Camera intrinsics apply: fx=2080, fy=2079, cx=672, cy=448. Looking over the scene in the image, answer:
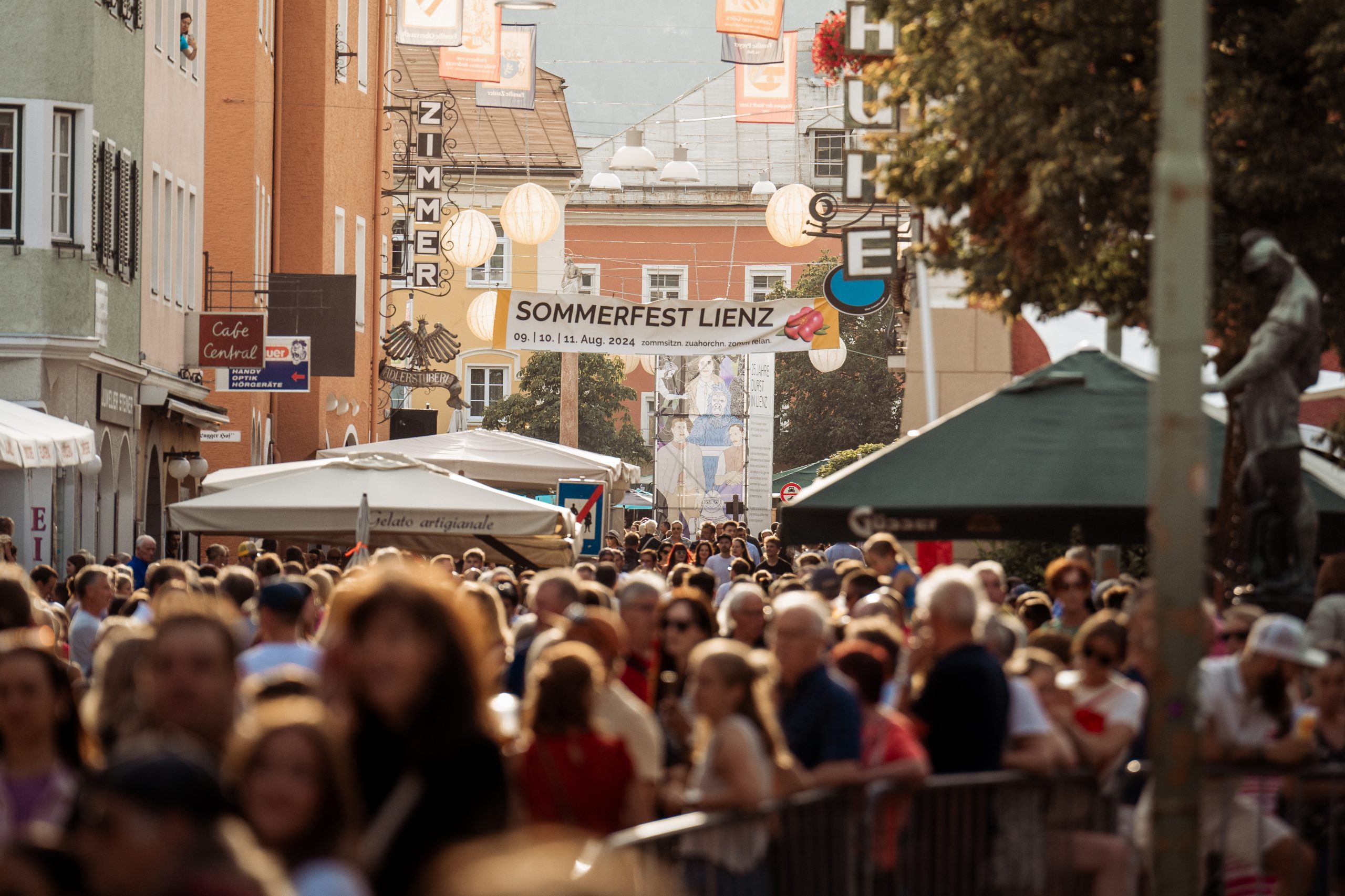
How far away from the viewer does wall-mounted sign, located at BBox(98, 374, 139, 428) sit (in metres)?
26.8

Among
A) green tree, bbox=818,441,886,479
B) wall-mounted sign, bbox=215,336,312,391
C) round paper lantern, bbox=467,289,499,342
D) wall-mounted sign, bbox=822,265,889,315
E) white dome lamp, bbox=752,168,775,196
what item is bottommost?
green tree, bbox=818,441,886,479

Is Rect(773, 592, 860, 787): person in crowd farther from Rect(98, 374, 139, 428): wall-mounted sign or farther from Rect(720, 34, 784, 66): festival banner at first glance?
Rect(720, 34, 784, 66): festival banner

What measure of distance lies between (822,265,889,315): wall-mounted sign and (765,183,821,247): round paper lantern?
352 inches

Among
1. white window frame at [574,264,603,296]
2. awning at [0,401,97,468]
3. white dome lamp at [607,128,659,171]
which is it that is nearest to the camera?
awning at [0,401,97,468]

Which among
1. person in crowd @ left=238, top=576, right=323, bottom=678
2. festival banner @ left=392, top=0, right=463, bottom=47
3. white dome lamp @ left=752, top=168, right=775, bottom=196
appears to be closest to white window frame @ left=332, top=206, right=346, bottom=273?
festival banner @ left=392, top=0, right=463, bottom=47

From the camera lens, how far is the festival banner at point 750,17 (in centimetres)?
3164

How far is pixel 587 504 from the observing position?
76.2 feet

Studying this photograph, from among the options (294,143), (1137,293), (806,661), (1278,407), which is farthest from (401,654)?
(294,143)

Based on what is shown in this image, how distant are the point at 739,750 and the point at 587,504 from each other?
55.1ft

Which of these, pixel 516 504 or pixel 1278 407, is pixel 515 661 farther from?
pixel 516 504

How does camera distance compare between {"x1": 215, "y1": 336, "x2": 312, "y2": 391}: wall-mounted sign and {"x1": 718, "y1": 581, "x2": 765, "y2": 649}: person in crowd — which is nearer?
{"x1": 718, "y1": 581, "x2": 765, "y2": 649}: person in crowd

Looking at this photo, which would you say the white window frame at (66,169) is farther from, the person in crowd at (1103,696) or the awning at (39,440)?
the person in crowd at (1103,696)

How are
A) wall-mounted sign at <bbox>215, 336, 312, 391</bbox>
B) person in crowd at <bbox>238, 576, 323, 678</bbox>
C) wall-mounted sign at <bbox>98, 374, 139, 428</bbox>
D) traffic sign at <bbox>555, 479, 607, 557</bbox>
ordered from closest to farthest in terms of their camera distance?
person in crowd at <bbox>238, 576, 323, 678</bbox>, traffic sign at <bbox>555, 479, 607, 557</bbox>, wall-mounted sign at <bbox>98, 374, 139, 428</bbox>, wall-mounted sign at <bbox>215, 336, 312, 391</bbox>

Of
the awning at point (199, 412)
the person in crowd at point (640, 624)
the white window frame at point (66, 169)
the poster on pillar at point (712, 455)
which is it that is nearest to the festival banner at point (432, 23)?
the awning at point (199, 412)
